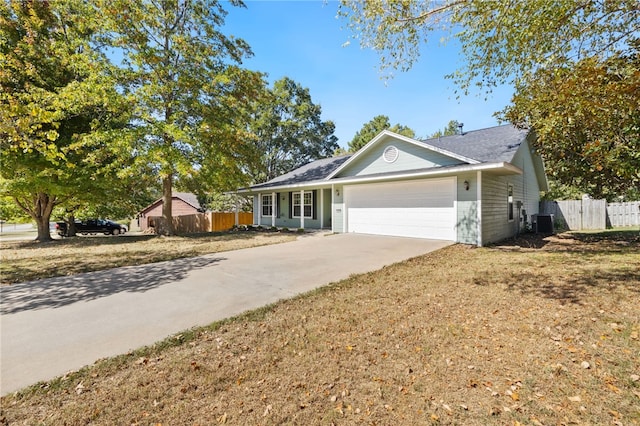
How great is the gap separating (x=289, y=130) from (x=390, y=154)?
17.9 metres

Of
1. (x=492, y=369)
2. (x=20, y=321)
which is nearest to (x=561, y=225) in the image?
(x=492, y=369)

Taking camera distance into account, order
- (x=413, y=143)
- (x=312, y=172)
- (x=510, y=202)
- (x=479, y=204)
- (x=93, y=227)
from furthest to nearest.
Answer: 1. (x=93, y=227)
2. (x=312, y=172)
3. (x=510, y=202)
4. (x=413, y=143)
5. (x=479, y=204)

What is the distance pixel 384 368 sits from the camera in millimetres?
2836

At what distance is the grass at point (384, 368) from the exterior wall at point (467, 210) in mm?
5113

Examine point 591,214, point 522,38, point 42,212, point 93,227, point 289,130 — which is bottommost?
point 93,227

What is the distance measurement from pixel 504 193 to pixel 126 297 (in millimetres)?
13330

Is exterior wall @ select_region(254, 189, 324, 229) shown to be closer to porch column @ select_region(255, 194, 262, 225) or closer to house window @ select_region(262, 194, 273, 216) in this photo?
porch column @ select_region(255, 194, 262, 225)

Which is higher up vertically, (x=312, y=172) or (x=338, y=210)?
(x=312, y=172)

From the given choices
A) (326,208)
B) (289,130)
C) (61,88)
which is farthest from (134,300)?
(289,130)

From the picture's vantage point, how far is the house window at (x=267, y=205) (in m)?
19.1

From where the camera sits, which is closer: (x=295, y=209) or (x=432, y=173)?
(x=432, y=173)

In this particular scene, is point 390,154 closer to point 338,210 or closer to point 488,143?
point 338,210

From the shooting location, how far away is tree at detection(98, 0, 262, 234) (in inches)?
495

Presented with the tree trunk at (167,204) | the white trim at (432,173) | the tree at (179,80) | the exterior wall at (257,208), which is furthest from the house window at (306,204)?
the tree trunk at (167,204)
